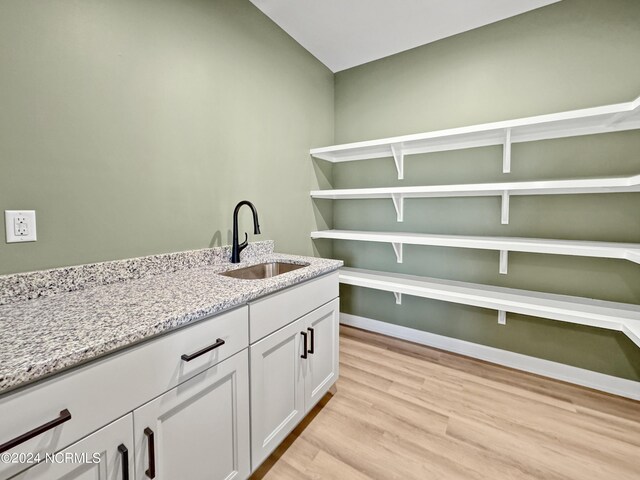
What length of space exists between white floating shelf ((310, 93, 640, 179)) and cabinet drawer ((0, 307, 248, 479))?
6.07 feet

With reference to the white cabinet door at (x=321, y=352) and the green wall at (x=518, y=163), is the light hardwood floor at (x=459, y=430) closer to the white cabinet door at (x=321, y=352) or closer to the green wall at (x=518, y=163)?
the white cabinet door at (x=321, y=352)

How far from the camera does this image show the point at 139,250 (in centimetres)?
134

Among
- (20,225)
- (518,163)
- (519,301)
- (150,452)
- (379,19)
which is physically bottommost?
(150,452)

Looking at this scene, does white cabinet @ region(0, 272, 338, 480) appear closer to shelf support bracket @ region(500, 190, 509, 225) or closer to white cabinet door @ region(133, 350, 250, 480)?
white cabinet door @ region(133, 350, 250, 480)

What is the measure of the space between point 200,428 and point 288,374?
0.47 meters

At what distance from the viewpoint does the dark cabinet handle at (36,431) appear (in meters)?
0.54

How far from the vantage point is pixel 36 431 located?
22.9 inches

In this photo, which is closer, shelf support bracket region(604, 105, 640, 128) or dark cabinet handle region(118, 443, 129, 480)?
dark cabinet handle region(118, 443, 129, 480)

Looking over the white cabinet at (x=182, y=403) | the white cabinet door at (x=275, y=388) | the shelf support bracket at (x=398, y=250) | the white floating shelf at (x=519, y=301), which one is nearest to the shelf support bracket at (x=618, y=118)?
the white floating shelf at (x=519, y=301)

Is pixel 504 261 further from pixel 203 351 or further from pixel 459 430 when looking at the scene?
pixel 203 351

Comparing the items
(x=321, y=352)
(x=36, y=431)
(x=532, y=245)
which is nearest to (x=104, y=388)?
(x=36, y=431)

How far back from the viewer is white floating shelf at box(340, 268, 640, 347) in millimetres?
1548

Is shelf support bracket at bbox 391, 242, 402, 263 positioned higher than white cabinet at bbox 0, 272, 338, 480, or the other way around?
shelf support bracket at bbox 391, 242, 402, 263

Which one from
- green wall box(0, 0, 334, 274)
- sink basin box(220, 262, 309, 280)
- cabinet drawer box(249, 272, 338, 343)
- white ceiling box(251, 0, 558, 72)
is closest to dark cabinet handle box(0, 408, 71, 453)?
cabinet drawer box(249, 272, 338, 343)
